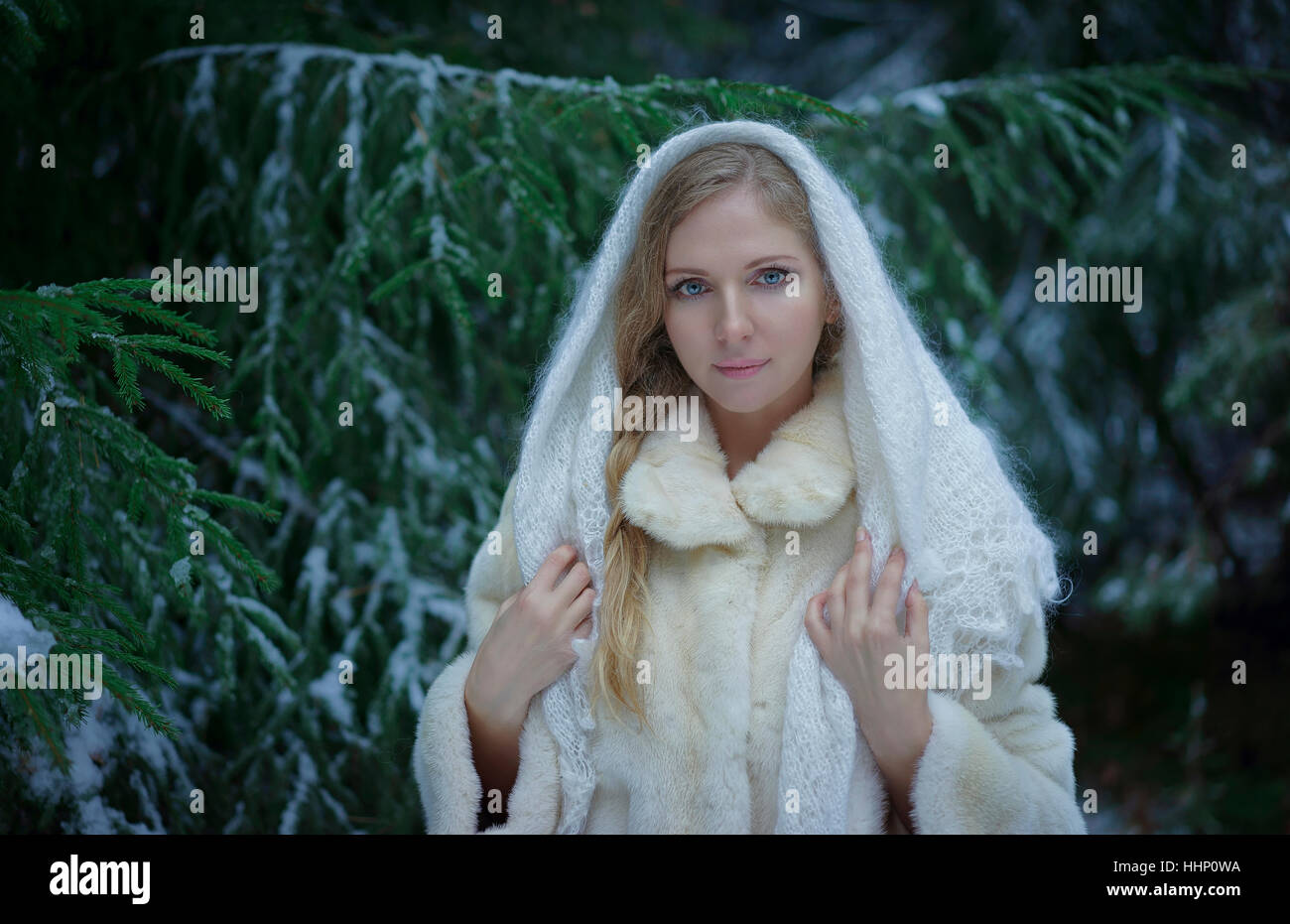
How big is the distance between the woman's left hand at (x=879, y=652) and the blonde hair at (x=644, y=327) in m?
0.31

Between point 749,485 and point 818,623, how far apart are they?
0.81ft

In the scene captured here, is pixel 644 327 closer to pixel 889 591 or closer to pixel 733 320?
pixel 733 320

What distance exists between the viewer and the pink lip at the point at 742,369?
1.66 metres

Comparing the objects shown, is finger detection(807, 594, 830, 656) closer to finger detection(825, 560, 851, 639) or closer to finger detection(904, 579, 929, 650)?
finger detection(825, 560, 851, 639)

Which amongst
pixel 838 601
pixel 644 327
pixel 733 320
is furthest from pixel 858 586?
pixel 644 327

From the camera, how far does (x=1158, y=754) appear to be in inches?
153

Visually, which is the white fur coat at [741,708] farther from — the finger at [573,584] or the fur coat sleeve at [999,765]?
the finger at [573,584]

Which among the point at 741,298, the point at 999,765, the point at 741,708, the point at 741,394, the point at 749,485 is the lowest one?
the point at 999,765

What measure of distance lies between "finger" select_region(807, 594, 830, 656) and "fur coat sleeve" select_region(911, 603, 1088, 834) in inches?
7.6

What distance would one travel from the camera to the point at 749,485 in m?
1.70

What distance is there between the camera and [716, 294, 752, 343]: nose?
1618 millimetres

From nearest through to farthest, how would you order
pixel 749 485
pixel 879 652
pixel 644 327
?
pixel 879 652
pixel 749 485
pixel 644 327

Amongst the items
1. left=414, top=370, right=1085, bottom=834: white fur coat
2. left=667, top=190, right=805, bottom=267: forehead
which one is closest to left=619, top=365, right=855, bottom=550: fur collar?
left=414, top=370, right=1085, bottom=834: white fur coat

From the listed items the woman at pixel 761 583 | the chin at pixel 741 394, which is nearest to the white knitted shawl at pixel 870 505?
the woman at pixel 761 583
